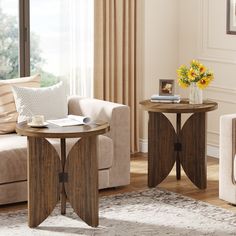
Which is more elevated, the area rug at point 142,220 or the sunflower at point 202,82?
the sunflower at point 202,82

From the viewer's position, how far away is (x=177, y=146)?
590 cm

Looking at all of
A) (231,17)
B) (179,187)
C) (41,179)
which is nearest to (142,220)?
(41,179)

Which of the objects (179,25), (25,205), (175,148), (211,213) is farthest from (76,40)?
(211,213)

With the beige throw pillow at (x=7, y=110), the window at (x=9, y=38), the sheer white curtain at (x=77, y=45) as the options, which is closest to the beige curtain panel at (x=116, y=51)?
the sheer white curtain at (x=77, y=45)

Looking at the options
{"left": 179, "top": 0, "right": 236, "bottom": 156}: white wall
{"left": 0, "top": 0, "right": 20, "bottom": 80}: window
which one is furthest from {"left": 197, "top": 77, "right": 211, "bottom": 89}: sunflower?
{"left": 0, "top": 0, "right": 20, "bottom": 80}: window

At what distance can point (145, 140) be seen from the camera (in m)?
7.27

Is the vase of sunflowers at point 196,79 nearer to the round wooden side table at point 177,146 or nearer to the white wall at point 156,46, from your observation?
the round wooden side table at point 177,146

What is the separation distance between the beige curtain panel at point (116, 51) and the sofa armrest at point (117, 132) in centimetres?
108

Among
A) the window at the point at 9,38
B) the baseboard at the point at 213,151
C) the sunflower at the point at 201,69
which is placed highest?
the window at the point at 9,38

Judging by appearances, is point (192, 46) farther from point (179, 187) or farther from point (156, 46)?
point (179, 187)

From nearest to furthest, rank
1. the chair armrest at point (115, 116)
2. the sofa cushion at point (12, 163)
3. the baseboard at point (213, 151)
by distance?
the sofa cushion at point (12, 163) < the chair armrest at point (115, 116) < the baseboard at point (213, 151)

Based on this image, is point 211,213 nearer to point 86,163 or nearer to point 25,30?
point 86,163

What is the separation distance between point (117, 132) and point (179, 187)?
0.68 metres

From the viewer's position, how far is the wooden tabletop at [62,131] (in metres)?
4.61
